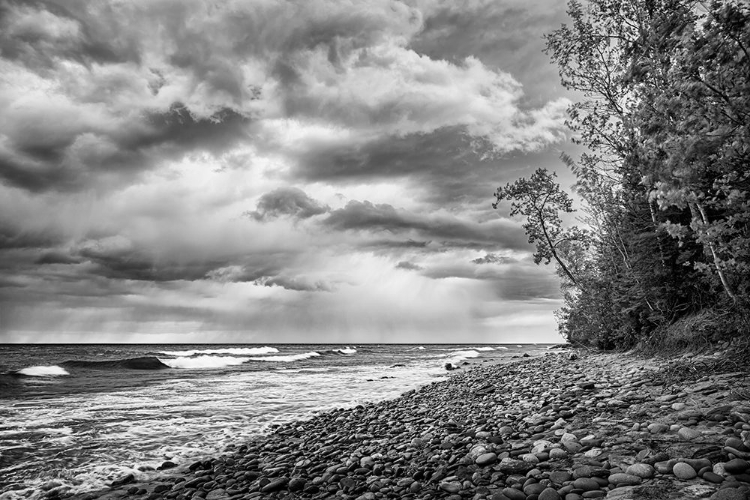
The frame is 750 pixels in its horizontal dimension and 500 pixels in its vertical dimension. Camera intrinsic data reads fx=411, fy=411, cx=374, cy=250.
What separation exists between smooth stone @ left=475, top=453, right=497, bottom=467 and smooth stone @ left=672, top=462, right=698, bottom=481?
2.17 meters

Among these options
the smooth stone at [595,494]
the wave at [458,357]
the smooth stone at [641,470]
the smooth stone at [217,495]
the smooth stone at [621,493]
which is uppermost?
the smooth stone at [641,470]

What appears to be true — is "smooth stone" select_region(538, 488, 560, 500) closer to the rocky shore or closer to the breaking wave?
the rocky shore

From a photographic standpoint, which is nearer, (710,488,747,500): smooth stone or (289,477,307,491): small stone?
(710,488,747,500): smooth stone

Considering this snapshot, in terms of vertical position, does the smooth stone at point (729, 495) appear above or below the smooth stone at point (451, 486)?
above

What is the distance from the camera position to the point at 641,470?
173 inches

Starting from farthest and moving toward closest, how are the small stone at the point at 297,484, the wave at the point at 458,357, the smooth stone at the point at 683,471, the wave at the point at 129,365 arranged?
1. the wave at the point at 458,357
2. the wave at the point at 129,365
3. the small stone at the point at 297,484
4. the smooth stone at the point at 683,471

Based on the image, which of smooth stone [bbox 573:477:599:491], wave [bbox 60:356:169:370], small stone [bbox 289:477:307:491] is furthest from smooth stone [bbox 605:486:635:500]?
wave [bbox 60:356:169:370]

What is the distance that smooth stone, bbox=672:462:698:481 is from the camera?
4.09 meters

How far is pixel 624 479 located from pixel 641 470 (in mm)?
248

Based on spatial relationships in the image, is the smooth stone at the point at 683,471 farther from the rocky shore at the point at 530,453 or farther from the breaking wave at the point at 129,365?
the breaking wave at the point at 129,365

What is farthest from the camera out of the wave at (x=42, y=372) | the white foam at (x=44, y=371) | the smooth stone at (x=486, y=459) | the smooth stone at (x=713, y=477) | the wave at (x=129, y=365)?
the wave at (x=129, y=365)

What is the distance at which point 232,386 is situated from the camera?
898 inches

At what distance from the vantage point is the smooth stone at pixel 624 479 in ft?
13.9

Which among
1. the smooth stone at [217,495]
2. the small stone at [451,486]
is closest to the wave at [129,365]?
the smooth stone at [217,495]
